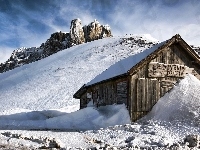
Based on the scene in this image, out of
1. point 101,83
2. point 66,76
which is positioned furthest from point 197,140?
point 66,76

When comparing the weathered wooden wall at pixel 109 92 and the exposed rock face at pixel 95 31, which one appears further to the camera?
the exposed rock face at pixel 95 31

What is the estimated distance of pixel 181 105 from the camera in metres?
17.1

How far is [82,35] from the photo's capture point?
305 feet

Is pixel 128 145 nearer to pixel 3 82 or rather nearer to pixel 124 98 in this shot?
pixel 124 98

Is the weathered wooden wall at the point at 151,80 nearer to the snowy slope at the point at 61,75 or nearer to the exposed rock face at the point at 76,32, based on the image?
the snowy slope at the point at 61,75

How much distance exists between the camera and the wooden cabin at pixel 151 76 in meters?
17.6

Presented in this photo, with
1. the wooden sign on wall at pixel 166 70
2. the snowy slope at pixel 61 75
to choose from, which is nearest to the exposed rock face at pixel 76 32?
the snowy slope at pixel 61 75

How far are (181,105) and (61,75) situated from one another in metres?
33.3

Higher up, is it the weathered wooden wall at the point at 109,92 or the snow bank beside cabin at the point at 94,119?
the weathered wooden wall at the point at 109,92

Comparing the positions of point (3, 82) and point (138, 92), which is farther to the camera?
point (3, 82)

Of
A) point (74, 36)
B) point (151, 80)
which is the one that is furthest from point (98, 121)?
→ point (74, 36)

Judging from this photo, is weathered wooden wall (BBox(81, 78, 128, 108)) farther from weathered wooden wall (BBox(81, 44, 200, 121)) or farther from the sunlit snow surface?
the sunlit snow surface

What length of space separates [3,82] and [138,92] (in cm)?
4104

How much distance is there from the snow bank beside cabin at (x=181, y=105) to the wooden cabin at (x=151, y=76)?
40 centimetres
